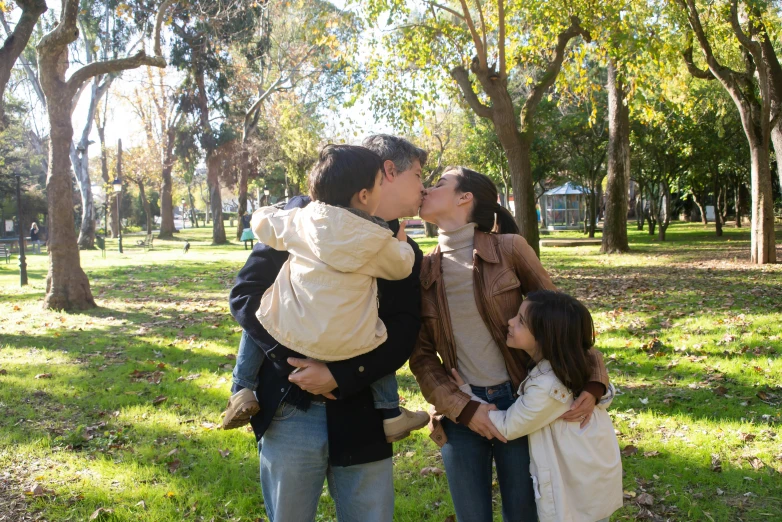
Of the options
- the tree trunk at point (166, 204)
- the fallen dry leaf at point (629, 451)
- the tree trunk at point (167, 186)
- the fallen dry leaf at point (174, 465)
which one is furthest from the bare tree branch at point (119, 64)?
the tree trunk at point (166, 204)

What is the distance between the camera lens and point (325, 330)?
2.05 m

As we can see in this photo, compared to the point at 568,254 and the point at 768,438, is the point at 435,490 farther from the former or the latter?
the point at 568,254

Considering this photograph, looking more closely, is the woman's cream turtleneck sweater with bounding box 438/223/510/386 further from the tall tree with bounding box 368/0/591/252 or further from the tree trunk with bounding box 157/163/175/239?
the tree trunk with bounding box 157/163/175/239

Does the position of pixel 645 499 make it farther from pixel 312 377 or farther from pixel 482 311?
pixel 312 377

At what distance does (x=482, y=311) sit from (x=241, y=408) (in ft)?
3.40

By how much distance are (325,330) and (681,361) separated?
19.9 ft

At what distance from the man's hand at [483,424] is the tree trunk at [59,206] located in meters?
Answer: 10.8

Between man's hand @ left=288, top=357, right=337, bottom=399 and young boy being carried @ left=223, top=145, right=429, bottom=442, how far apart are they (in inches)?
1.4

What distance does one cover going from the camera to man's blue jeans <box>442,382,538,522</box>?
2.55 m

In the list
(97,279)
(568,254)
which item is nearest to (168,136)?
(97,279)

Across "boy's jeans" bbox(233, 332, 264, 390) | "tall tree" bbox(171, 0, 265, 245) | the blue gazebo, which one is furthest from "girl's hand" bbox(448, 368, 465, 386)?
the blue gazebo

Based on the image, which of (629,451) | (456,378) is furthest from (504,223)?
(629,451)

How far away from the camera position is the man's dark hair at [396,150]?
2436 mm

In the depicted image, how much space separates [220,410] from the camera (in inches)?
237
